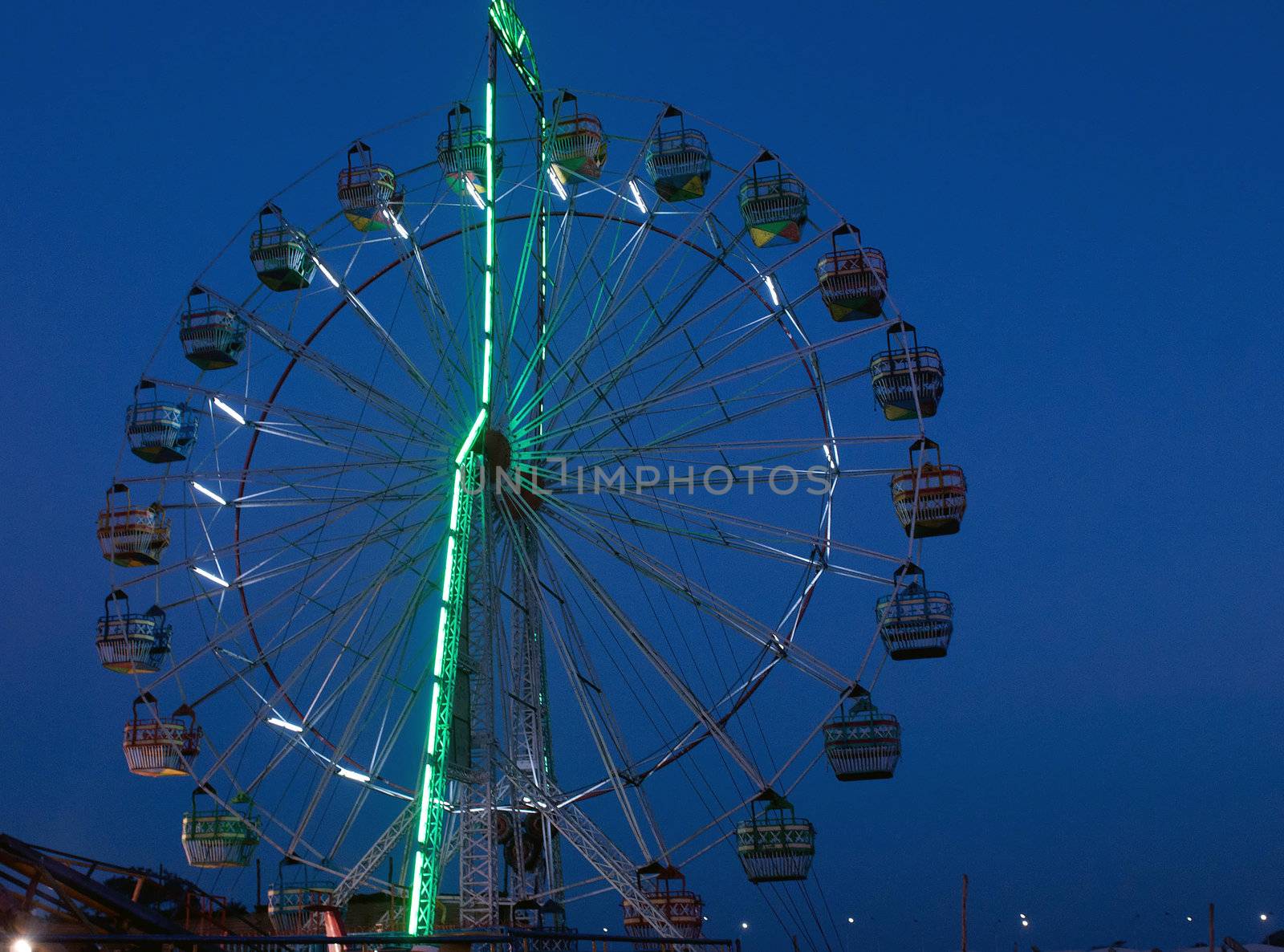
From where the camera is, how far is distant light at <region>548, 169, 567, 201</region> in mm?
23797

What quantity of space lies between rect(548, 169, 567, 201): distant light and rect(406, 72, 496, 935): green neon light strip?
409 cm

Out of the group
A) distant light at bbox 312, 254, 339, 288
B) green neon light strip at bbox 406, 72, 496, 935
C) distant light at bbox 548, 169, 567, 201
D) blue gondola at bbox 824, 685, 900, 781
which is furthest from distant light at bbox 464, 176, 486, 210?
blue gondola at bbox 824, 685, 900, 781

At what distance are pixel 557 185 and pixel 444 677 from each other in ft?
32.9

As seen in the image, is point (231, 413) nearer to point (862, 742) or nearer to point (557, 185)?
point (557, 185)

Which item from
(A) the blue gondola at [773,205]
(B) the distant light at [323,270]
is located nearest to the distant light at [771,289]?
(A) the blue gondola at [773,205]

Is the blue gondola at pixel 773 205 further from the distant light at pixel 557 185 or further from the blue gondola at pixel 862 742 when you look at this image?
the blue gondola at pixel 862 742

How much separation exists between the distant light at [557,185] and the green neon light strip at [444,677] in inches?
161

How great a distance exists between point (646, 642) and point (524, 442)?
11.4 feet

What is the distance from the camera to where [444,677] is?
16.7 m

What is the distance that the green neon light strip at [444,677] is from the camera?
15531mm

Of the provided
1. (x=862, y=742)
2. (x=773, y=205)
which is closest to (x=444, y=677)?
(x=862, y=742)

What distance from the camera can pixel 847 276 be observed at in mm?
21859

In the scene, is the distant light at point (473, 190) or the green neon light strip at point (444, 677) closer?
the green neon light strip at point (444, 677)

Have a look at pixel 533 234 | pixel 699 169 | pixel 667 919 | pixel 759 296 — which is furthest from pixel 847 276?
pixel 667 919
